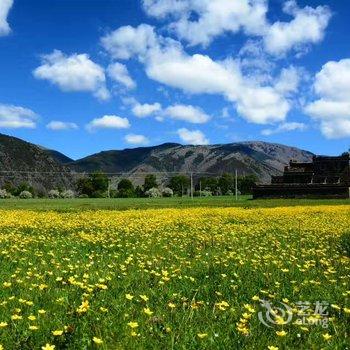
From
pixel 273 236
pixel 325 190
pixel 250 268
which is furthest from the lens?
pixel 325 190

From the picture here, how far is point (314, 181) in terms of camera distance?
110375 millimetres

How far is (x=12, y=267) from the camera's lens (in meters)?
10.4

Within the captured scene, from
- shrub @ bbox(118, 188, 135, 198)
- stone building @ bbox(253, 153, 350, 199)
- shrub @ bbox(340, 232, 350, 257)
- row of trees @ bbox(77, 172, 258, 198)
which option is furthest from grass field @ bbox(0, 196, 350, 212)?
row of trees @ bbox(77, 172, 258, 198)

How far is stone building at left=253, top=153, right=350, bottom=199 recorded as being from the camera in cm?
8675

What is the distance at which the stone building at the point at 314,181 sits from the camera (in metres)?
86.8

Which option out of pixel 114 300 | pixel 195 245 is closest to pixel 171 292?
pixel 114 300

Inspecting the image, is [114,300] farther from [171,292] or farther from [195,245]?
[195,245]

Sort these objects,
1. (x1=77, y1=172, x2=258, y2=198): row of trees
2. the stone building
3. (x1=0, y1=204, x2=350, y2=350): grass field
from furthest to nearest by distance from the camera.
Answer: (x1=77, y1=172, x2=258, y2=198): row of trees < the stone building < (x1=0, y1=204, x2=350, y2=350): grass field

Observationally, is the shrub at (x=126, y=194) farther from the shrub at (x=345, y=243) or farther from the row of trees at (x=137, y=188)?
the shrub at (x=345, y=243)

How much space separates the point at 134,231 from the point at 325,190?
2946 inches
